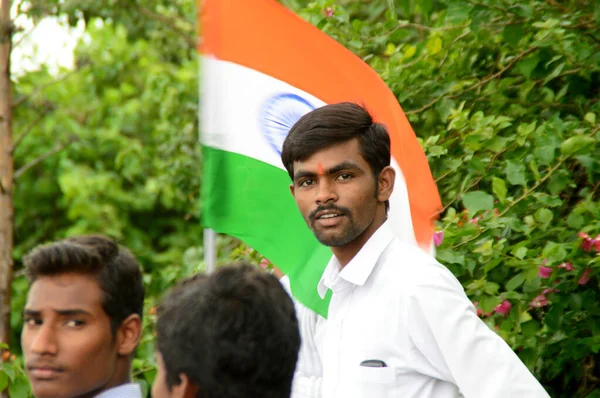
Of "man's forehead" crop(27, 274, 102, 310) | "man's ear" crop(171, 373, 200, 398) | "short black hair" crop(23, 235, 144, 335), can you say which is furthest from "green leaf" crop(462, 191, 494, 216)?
"man's ear" crop(171, 373, 200, 398)

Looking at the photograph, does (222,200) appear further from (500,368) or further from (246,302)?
(246,302)

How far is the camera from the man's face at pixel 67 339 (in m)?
2.16

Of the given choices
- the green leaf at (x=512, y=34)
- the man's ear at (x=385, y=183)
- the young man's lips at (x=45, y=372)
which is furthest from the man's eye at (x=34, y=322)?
the green leaf at (x=512, y=34)

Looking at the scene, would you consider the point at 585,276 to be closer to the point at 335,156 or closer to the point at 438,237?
the point at 438,237

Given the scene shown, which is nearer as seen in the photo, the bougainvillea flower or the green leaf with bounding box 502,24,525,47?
the bougainvillea flower

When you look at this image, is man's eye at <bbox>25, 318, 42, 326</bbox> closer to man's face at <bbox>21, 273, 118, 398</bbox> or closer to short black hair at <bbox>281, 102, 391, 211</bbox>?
man's face at <bbox>21, 273, 118, 398</bbox>

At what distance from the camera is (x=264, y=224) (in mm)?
3492

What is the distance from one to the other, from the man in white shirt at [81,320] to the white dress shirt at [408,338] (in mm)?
595

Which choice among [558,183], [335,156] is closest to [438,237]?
[558,183]

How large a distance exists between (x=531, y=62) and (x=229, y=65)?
4.69 feet

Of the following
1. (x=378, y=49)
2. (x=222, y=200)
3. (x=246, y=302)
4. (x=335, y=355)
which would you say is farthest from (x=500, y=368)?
(x=378, y=49)

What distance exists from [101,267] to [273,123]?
1.37 m

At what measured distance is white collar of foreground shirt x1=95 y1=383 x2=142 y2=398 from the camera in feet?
7.20

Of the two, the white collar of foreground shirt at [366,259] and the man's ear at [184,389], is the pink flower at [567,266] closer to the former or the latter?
the white collar of foreground shirt at [366,259]
